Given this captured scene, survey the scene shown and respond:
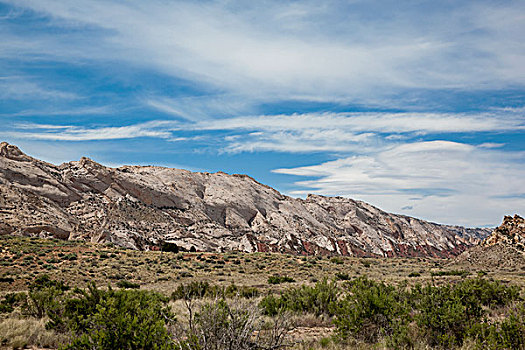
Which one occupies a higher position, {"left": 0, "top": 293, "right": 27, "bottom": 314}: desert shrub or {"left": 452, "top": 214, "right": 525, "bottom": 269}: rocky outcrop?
{"left": 452, "top": 214, "right": 525, "bottom": 269}: rocky outcrop

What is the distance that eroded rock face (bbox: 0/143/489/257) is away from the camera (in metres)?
54.7

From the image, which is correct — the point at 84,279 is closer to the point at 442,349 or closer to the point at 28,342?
the point at 28,342

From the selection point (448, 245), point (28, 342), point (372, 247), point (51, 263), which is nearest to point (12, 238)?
point (51, 263)

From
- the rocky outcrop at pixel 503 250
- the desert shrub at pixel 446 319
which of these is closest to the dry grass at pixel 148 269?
the rocky outcrop at pixel 503 250

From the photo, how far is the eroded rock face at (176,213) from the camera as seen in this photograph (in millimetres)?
54688

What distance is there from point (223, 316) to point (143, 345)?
1289 mm

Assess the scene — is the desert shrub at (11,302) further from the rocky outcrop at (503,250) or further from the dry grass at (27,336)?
the rocky outcrop at (503,250)

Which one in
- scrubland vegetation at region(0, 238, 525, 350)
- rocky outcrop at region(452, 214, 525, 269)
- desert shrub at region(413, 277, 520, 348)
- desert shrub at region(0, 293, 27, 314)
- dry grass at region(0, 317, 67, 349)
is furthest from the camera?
rocky outcrop at region(452, 214, 525, 269)

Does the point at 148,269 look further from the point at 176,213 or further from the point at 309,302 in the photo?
the point at 176,213

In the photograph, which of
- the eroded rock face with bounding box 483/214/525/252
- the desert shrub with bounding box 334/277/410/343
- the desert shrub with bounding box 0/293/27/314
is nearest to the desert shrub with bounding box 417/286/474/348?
the desert shrub with bounding box 334/277/410/343

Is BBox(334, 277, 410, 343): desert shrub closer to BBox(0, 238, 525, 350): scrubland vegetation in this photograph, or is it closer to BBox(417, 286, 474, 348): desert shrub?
BBox(0, 238, 525, 350): scrubland vegetation

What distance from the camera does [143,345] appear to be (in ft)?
17.2

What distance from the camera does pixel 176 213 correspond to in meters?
70.0

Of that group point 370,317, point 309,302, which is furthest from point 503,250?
point 370,317
